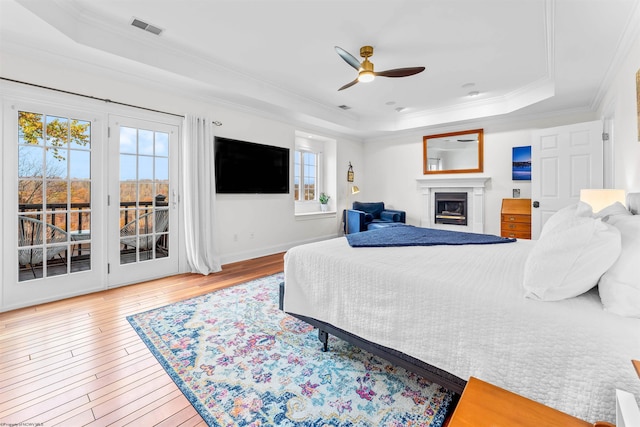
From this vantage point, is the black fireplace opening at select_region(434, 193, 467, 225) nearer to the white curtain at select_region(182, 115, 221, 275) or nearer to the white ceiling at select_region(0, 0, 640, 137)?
the white ceiling at select_region(0, 0, 640, 137)

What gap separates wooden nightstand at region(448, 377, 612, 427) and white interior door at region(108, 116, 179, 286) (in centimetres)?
373

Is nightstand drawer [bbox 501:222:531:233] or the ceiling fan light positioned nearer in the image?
the ceiling fan light

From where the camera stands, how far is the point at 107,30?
2.67 meters

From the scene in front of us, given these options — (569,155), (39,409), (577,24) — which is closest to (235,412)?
(39,409)

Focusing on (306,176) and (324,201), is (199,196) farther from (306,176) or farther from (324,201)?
(324,201)

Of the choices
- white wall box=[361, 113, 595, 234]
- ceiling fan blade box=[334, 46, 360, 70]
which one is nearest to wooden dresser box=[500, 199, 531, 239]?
white wall box=[361, 113, 595, 234]

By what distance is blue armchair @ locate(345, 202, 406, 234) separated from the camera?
5668 millimetres

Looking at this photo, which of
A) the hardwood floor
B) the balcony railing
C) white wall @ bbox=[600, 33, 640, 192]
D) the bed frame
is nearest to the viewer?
the bed frame

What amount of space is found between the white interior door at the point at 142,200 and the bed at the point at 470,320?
242cm

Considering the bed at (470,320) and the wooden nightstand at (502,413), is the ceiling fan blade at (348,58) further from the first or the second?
the wooden nightstand at (502,413)

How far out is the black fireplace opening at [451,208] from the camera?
18.5 feet

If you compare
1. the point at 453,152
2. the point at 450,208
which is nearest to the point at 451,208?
the point at 450,208

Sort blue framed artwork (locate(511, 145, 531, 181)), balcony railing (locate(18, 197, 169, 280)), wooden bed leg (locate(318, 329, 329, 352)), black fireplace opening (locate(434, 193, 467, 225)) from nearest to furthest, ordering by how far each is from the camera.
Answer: wooden bed leg (locate(318, 329, 329, 352)) < balcony railing (locate(18, 197, 169, 280)) < blue framed artwork (locate(511, 145, 531, 181)) < black fireplace opening (locate(434, 193, 467, 225))

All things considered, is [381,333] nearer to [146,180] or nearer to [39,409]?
[39,409]
